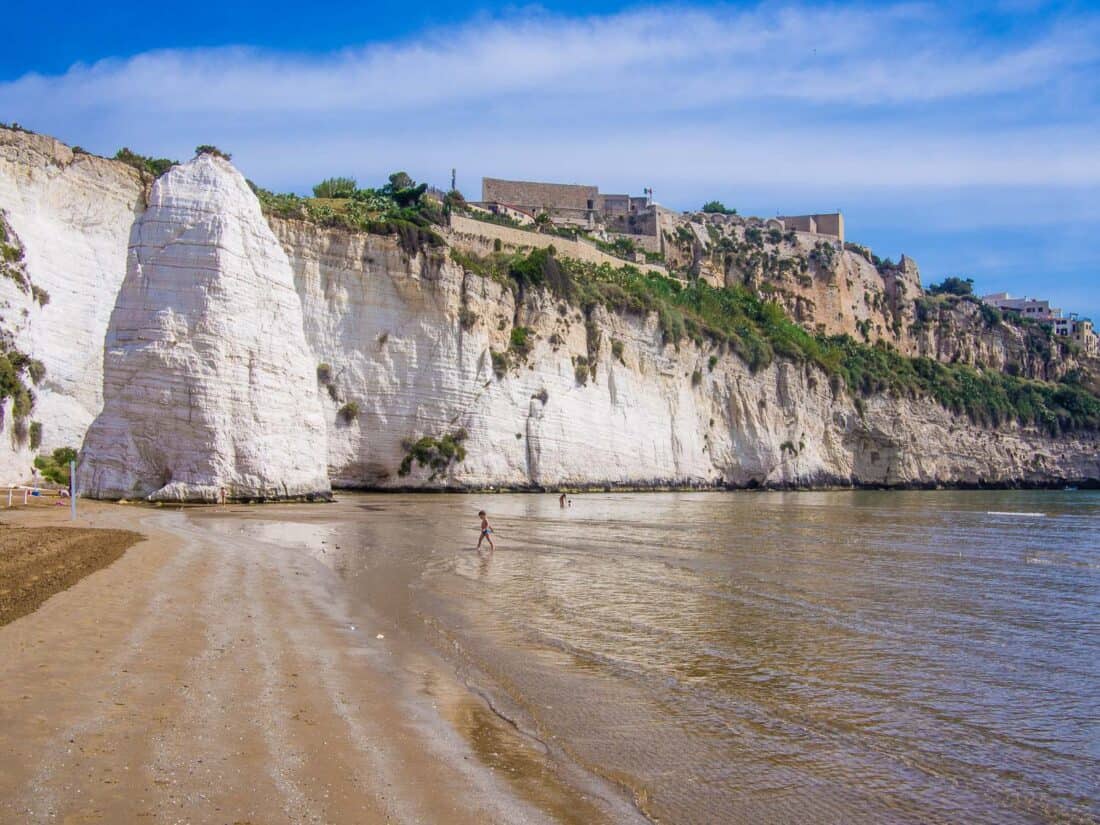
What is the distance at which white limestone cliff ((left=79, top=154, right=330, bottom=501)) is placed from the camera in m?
25.8

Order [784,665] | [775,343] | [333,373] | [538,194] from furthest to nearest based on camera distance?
1. [538,194]
2. [775,343]
3. [333,373]
4. [784,665]

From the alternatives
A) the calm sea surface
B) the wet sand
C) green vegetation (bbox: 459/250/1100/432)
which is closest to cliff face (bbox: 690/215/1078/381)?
green vegetation (bbox: 459/250/1100/432)

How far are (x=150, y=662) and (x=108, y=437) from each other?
20709mm

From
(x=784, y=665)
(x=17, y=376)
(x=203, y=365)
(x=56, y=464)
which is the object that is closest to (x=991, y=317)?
(x=203, y=365)

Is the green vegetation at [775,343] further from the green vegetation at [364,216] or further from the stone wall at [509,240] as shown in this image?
the green vegetation at [364,216]

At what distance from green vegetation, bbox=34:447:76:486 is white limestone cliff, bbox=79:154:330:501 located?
119 cm

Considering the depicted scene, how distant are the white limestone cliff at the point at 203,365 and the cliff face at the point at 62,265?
3213 mm

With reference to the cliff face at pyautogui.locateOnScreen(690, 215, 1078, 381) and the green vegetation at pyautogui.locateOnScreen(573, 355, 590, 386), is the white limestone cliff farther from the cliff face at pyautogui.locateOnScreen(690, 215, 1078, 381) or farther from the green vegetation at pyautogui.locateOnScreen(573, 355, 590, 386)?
the cliff face at pyautogui.locateOnScreen(690, 215, 1078, 381)

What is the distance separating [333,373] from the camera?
36.8 m

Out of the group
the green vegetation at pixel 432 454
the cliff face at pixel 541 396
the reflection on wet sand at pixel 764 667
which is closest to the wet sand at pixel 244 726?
the reflection on wet sand at pixel 764 667

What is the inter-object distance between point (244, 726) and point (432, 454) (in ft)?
105

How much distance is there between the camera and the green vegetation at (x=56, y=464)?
85.7 ft

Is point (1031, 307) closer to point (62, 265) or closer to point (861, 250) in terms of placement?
point (861, 250)

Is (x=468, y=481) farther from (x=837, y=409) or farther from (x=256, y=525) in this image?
(x=837, y=409)
